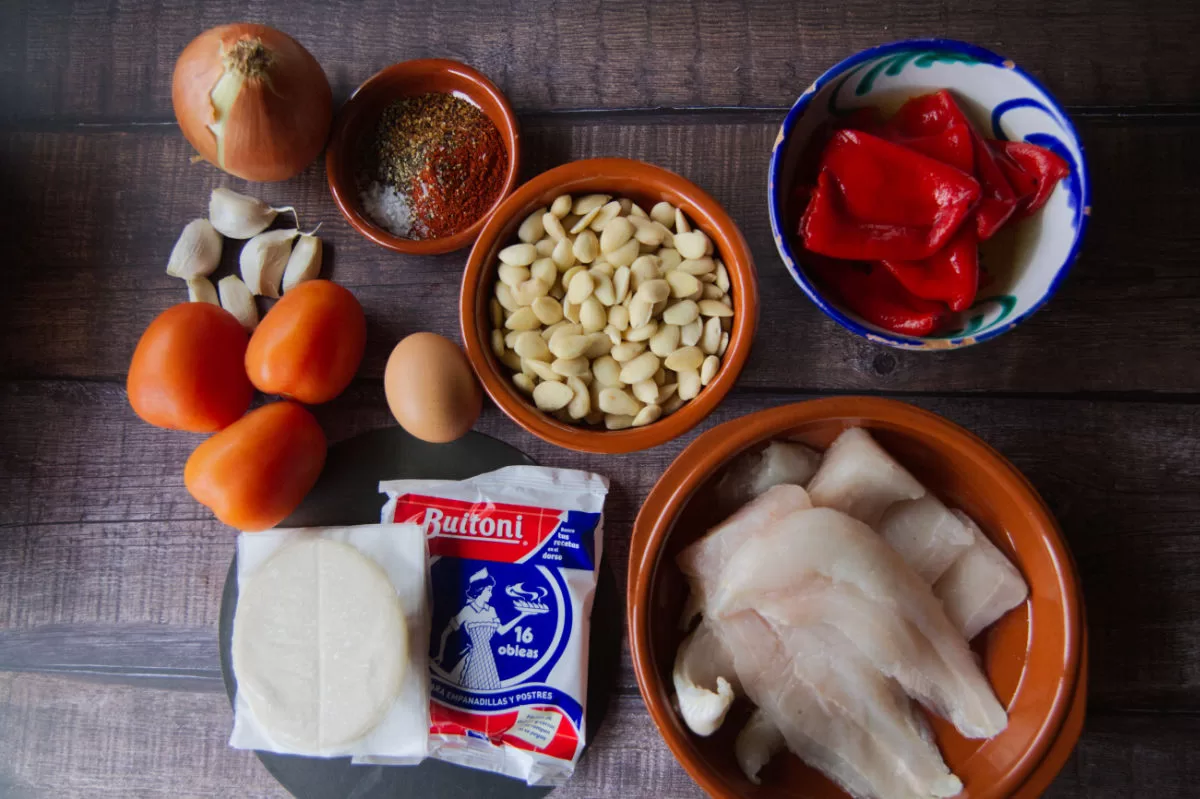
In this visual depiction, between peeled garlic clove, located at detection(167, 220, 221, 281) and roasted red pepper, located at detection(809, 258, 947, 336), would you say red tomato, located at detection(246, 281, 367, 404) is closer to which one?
peeled garlic clove, located at detection(167, 220, 221, 281)

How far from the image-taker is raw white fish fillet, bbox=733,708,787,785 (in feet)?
2.36

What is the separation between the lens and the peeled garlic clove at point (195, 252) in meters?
0.92

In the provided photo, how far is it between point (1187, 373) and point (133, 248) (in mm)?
1216

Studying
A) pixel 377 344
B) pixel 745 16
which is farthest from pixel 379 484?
pixel 745 16

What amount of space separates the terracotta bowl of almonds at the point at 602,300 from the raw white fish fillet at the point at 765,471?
0.07 m

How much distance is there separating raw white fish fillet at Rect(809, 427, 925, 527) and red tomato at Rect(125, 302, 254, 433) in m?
0.62

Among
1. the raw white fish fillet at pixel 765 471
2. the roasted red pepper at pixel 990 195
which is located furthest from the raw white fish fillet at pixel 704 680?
the roasted red pepper at pixel 990 195

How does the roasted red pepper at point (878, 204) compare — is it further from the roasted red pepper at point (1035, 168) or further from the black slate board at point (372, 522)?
the black slate board at point (372, 522)

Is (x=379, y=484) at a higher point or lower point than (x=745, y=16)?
lower

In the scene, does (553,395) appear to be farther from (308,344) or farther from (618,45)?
(618,45)

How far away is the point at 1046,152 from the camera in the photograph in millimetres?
756

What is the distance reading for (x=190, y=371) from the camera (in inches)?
33.0

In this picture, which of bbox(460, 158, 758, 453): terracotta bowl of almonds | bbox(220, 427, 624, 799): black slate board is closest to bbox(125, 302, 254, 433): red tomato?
bbox(220, 427, 624, 799): black slate board

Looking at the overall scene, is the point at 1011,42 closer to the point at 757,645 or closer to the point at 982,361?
the point at 982,361
